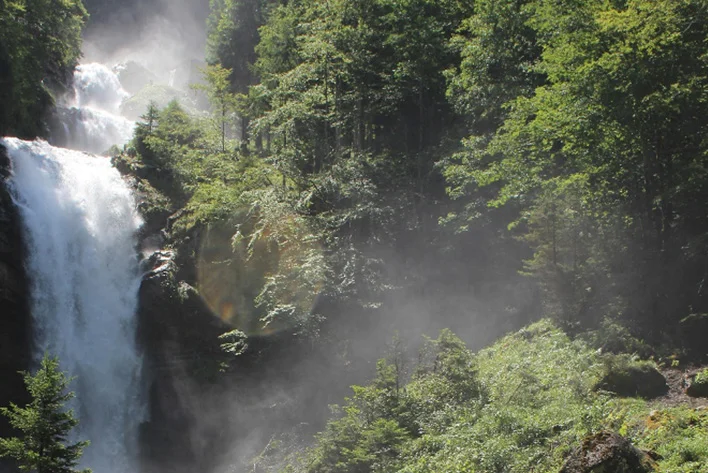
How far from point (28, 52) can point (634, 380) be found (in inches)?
1288

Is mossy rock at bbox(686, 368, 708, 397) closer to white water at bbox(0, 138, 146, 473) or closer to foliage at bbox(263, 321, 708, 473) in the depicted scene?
foliage at bbox(263, 321, 708, 473)

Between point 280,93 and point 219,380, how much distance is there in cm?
1327

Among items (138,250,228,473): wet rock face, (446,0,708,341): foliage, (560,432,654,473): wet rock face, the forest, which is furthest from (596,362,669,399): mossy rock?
(138,250,228,473): wet rock face

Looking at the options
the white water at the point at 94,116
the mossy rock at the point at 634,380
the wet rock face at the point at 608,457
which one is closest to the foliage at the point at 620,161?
the mossy rock at the point at 634,380

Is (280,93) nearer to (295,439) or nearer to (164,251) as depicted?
(164,251)

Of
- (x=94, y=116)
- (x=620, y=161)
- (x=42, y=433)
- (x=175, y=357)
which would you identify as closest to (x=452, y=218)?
(x=620, y=161)

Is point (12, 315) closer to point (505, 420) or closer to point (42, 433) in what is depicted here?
point (42, 433)

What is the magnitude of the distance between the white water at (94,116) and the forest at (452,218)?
395cm

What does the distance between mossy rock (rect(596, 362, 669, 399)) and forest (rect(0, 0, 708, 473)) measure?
10 centimetres

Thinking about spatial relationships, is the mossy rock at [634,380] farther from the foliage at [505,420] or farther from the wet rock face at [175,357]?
the wet rock face at [175,357]

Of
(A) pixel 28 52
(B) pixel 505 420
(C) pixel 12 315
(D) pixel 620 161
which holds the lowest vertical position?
(B) pixel 505 420

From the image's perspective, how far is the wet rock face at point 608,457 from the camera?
24.1 ft

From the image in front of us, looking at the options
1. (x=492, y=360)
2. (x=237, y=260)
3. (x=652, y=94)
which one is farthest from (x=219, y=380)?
(x=652, y=94)

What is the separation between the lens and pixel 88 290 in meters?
24.5
